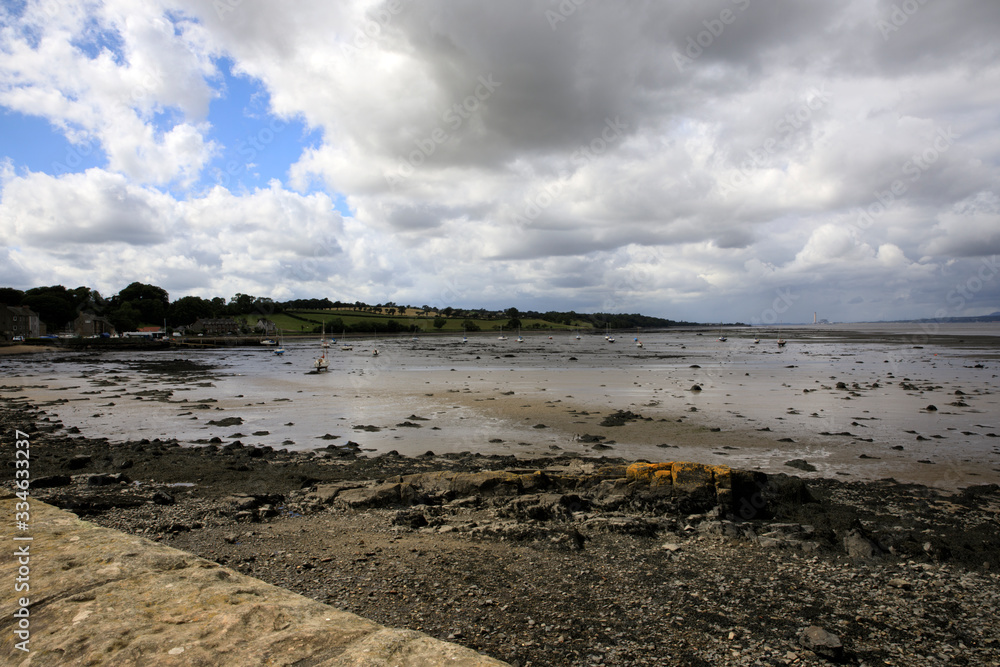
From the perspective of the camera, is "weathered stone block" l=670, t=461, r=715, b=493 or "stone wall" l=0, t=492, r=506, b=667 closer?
"stone wall" l=0, t=492, r=506, b=667

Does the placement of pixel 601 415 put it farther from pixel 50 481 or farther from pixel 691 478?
pixel 50 481

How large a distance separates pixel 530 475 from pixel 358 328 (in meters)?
194

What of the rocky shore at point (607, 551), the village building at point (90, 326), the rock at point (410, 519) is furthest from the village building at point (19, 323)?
the rock at point (410, 519)

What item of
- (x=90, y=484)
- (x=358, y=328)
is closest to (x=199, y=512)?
(x=90, y=484)

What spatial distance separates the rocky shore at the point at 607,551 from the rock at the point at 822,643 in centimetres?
2

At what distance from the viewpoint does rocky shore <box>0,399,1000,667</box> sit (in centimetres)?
614

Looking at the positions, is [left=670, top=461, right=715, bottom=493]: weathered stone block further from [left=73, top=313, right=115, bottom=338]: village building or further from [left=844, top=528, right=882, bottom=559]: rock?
[left=73, top=313, right=115, bottom=338]: village building

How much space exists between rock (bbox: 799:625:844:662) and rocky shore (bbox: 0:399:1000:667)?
0.07 ft

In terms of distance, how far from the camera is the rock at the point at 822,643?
5.80 m

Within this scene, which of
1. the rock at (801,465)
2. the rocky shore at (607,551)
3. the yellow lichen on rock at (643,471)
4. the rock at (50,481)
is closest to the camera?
the rocky shore at (607,551)

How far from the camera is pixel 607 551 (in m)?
8.62

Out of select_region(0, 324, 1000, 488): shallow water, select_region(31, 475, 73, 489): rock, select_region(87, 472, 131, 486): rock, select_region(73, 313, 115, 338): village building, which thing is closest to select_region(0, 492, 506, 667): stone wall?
select_region(87, 472, 131, 486): rock

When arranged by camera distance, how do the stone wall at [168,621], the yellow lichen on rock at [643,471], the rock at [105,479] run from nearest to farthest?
the stone wall at [168,621]
the yellow lichen on rock at [643,471]
the rock at [105,479]

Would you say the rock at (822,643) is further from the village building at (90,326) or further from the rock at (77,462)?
the village building at (90,326)
